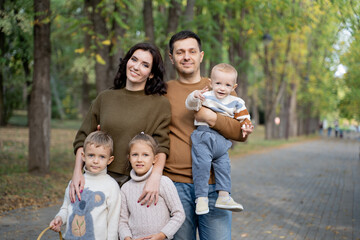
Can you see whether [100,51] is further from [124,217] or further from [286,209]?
[124,217]

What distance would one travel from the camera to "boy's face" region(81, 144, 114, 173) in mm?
2734

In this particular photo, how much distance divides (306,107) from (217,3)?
33.1 metres

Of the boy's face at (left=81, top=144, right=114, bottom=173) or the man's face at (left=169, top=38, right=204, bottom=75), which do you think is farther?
the man's face at (left=169, top=38, right=204, bottom=75)

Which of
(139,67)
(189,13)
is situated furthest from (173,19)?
(139,67)

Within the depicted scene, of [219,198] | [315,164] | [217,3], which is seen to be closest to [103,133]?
[219,198]

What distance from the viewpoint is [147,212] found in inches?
108

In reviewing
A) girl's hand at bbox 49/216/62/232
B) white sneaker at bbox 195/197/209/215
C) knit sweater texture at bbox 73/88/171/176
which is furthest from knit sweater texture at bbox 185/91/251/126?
girl's hand at bbox 49/216/62/232

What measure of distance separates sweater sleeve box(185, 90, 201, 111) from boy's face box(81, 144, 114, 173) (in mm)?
650

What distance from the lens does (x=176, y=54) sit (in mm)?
2996

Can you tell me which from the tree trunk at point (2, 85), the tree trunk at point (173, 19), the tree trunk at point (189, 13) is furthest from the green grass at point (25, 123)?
the tree trunk at point (189, 13)

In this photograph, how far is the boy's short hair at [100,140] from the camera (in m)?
2.74

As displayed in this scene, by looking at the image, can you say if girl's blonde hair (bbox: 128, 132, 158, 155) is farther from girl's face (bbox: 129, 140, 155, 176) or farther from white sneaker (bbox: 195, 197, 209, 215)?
white sneaker (bbox: 195, 197, 209, 215)

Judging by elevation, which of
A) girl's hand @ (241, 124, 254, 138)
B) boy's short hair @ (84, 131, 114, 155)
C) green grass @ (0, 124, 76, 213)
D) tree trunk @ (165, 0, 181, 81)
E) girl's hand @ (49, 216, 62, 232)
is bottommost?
green grass @ (0, 124, 76, 213)

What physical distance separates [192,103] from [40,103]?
24.5ft
